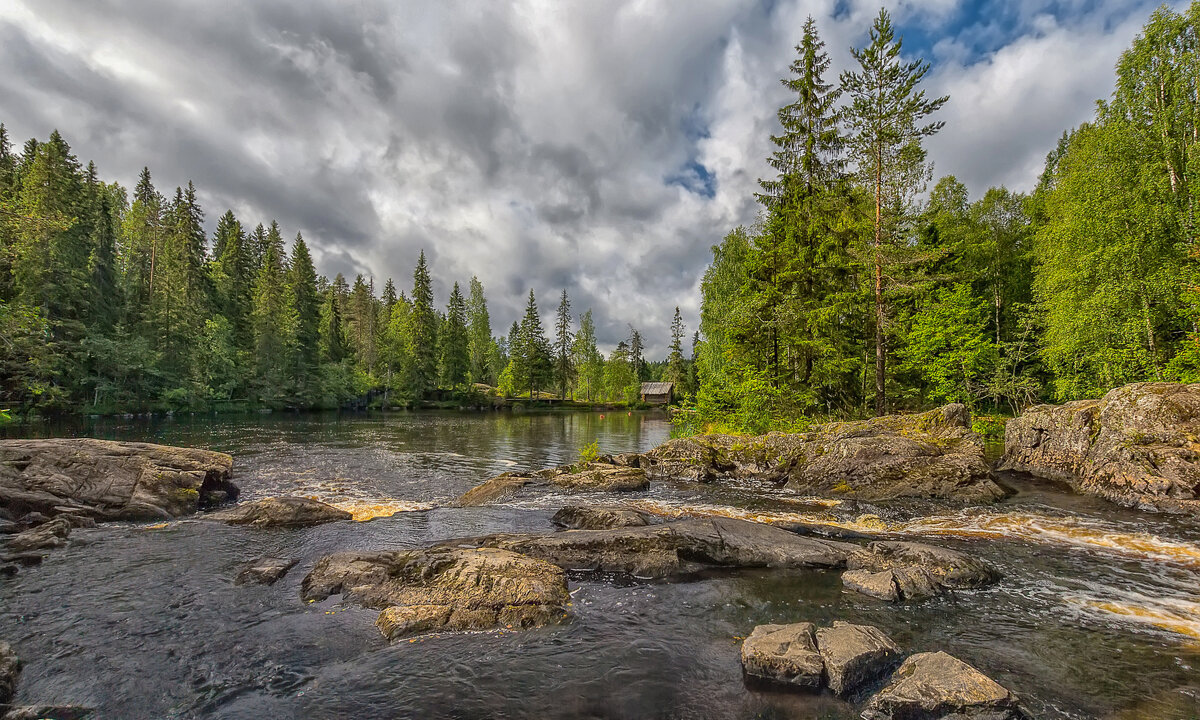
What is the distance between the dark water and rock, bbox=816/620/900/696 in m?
0.34

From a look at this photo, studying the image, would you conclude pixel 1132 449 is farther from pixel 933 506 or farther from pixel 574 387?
pixel 574 387

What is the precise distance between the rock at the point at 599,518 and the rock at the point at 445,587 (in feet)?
10.8

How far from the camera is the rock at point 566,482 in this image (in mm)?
16250

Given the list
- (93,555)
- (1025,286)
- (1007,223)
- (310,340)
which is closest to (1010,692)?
(93,555)

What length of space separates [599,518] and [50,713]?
29.8ft

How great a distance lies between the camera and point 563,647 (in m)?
6.48

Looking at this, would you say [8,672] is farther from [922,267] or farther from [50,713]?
[922,267]

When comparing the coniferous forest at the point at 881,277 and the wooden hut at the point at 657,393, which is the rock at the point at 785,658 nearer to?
the coniferous forest at the point at 881,277

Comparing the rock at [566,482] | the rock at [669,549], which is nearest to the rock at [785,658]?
the rock at [669,549]

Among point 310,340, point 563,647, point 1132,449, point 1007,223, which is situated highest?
point 1007,223

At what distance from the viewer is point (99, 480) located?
498 inches

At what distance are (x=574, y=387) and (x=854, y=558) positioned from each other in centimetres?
9887

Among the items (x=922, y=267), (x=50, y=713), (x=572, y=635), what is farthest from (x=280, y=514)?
(x=922, y=267)

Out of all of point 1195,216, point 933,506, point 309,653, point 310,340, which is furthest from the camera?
point 310,340
